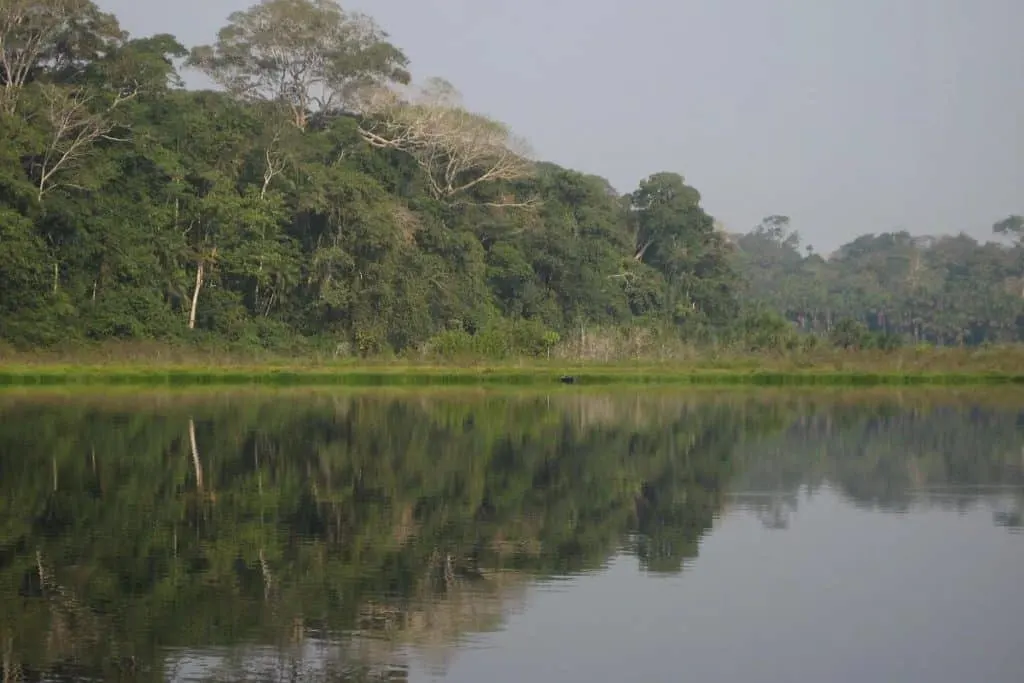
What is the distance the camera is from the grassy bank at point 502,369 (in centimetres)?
3794

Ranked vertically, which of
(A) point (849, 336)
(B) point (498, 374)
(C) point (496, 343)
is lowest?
(B) point (498, 374)

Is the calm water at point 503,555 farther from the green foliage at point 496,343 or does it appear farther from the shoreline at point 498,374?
the green foliage at point 496,343

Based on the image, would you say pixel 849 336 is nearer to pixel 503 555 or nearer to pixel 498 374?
pixel 498 374

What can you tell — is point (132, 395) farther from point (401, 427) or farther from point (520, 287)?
point (520, 287)

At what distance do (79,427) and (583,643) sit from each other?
49.7 ft

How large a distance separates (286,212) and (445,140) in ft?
23.4

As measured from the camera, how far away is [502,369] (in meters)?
40.9

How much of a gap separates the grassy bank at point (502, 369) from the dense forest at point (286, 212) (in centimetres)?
120

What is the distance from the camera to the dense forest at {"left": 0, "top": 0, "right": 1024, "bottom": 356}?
41.6 meters

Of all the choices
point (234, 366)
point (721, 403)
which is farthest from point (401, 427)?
point (234, 366)

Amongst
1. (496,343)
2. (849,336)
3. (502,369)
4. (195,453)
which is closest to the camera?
(195,453)

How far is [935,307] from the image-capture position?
74.0 meters

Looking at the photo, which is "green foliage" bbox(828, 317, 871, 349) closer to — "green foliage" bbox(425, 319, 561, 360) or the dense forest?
the dense forest

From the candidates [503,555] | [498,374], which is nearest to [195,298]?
[498,374]
